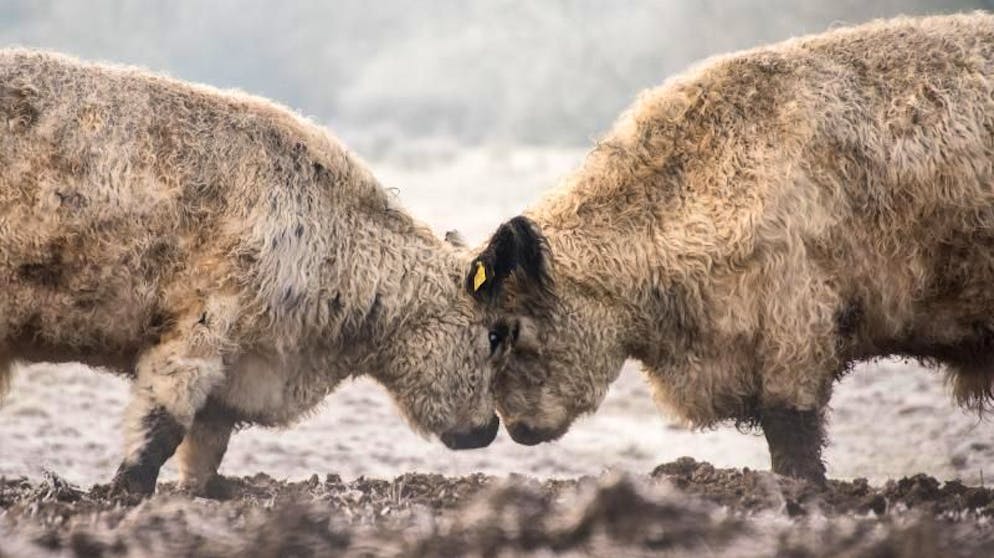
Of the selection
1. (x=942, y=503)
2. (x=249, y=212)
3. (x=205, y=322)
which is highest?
(x=249, y=212)

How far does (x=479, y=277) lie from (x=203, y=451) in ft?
7.60

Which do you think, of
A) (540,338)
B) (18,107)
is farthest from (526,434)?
(18,107)

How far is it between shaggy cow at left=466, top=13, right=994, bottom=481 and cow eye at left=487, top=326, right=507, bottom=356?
4cm

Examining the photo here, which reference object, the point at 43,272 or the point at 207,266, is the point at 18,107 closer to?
the point at 43,272

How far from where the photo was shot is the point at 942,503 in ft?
27.2

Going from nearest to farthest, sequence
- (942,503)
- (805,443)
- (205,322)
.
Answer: (942,503) → (205,322) → (805,443)

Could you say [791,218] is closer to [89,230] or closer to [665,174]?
[665,174]

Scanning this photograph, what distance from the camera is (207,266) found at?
29.2 ft

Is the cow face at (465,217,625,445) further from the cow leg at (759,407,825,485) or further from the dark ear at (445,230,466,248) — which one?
the cow leg at (759,407,825,485)

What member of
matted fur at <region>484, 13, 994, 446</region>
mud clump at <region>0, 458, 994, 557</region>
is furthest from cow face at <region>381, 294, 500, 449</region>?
mud clump at <region>0, 458, 994, 557</region>

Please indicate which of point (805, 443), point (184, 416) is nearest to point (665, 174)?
point (805, 443)

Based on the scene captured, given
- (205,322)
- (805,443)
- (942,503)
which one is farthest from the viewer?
(805,443)

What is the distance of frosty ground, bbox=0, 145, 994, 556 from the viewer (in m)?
5.99

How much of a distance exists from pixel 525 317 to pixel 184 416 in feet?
7.86
